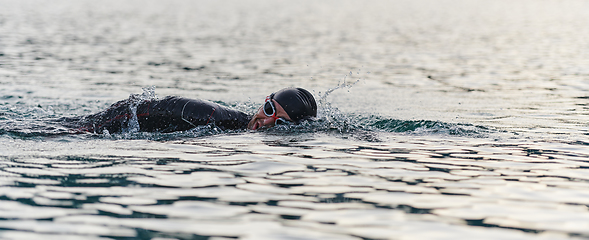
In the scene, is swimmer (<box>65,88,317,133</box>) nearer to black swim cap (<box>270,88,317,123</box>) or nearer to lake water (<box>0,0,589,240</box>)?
black swim cap (<box>270,88,317,123</box>)

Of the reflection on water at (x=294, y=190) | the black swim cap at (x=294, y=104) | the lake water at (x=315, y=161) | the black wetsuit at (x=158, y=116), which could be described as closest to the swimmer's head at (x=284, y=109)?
the black swim cap at (x=294, y=104)

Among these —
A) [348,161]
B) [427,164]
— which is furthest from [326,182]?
[427,164]

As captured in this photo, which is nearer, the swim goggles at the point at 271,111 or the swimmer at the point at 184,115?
the swimmer at the point at 184,115

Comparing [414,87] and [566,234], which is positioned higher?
[414,87]

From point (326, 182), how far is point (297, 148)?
1687mm

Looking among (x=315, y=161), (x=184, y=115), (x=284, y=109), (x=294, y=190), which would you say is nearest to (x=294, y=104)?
(x=284, y=109)

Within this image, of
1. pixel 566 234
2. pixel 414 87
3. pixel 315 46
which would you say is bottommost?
pixel 566 234

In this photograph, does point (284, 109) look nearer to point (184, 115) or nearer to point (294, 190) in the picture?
point (184, 115)

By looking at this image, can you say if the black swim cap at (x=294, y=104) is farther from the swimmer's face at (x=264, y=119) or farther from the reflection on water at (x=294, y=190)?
the reflection on water at (x=294, y=190)

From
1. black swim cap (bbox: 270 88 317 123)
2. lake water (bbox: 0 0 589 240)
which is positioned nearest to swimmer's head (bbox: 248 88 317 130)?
black swim cap (bbox: 270 88 317 123)

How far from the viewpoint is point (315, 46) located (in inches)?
982

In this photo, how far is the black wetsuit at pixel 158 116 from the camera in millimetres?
7824

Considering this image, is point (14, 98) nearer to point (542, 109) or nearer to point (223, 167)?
point (223, 167)

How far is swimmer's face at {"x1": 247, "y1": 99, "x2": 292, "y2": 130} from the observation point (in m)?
8.19
